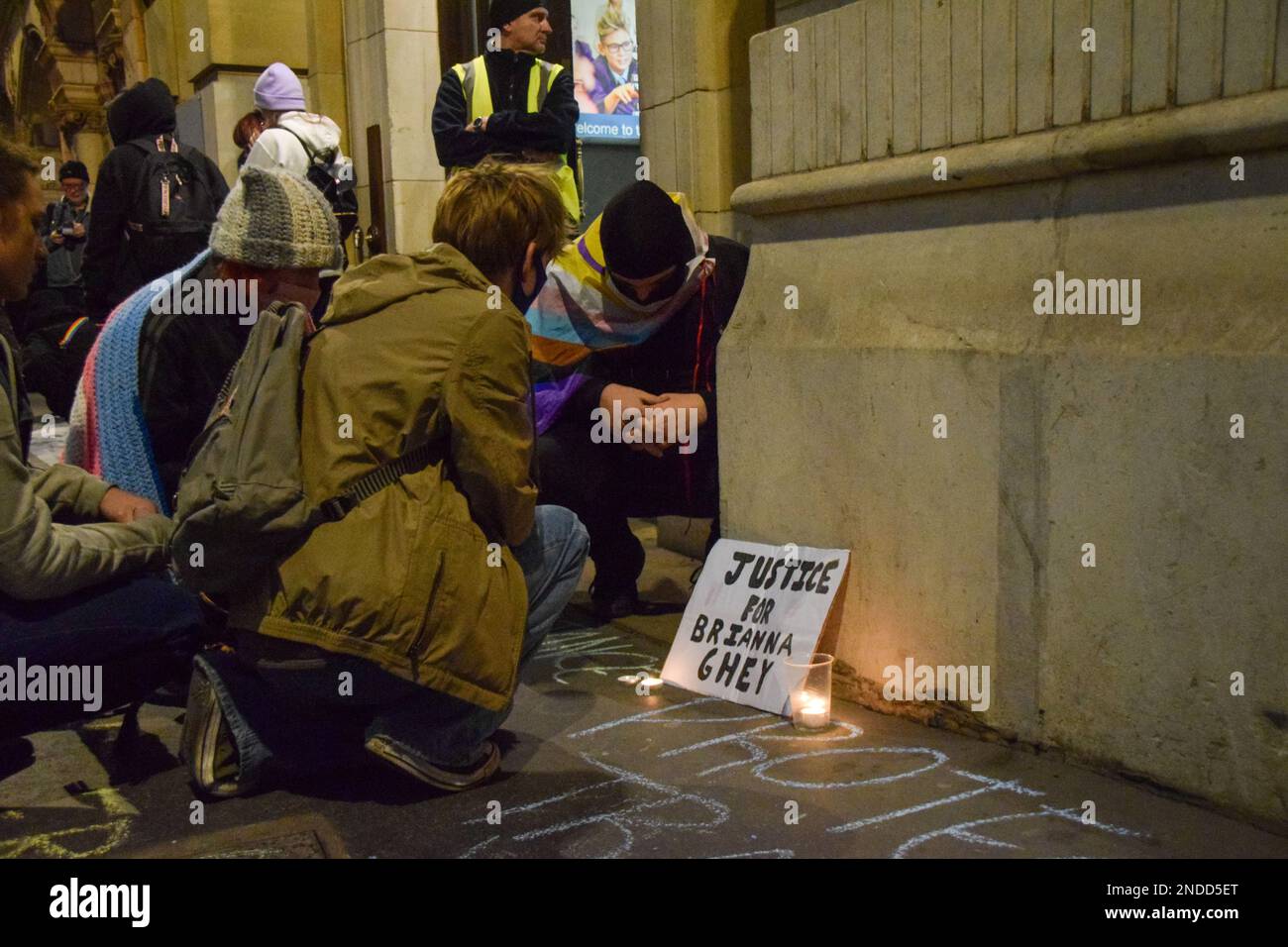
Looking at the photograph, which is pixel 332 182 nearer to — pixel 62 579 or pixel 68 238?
pixel 62 579

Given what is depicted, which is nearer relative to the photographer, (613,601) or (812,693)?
(812,693)

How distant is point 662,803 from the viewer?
9.51 feet

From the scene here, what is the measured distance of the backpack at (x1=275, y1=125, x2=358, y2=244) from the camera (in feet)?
21.2

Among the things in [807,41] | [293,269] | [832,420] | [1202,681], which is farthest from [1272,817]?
[293,269]

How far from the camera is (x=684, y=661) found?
3.80 m

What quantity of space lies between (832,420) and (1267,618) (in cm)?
129

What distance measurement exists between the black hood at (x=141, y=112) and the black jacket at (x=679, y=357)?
2.30 metres

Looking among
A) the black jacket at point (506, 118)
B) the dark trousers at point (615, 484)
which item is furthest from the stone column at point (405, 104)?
the dark trousers at point (615, 484)

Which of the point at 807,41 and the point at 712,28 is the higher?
the point at 712,28

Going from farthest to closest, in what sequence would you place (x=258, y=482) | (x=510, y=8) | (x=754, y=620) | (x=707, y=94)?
(x=510, y=8), (x=707, y=94), (x=754, y=620), (x=258, y=482)

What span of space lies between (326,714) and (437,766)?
0.98 ft

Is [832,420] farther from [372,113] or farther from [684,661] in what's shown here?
[372,113]

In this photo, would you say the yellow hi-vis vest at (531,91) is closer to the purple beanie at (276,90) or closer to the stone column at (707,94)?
the stone column at (707,94)

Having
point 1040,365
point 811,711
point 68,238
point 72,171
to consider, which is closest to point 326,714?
point 811,711
